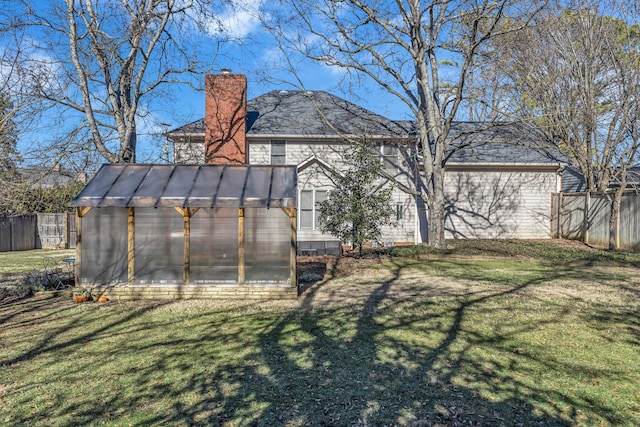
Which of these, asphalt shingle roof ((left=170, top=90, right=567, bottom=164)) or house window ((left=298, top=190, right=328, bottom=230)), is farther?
asphalt shingle roof ((left=170, top=90, right=567, bottom=164))

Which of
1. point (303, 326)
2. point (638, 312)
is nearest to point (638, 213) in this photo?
point (638, 312)

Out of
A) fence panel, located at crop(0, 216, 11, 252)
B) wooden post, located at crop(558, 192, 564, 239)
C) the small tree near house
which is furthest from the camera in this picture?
fence panel, located at crop(0, 216, 11, 252)

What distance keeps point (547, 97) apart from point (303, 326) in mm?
18180

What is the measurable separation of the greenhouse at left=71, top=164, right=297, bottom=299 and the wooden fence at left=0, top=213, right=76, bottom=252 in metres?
15.3

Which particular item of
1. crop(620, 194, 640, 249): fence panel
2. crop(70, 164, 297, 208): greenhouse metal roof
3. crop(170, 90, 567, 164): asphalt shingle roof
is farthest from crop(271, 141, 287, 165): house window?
crop(620, 194, 640, 249): fence panel

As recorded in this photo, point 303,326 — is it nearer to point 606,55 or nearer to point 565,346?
point 565,346

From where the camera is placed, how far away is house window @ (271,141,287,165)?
727 inches

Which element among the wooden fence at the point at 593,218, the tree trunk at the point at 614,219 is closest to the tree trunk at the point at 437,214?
the tree trunk at the point at 614,219

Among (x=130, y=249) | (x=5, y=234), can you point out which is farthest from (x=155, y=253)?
(x=5, y=234)

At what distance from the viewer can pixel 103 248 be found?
8.77 meters

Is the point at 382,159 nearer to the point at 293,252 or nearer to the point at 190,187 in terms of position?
the point at 293,252

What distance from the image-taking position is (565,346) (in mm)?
5707

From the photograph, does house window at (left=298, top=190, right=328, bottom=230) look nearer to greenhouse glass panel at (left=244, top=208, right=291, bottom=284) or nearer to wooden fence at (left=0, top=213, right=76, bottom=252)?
greenhouse glass panel at (left=244, top=208, right=291, bottom=284)

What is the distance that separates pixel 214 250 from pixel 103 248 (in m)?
2.44
